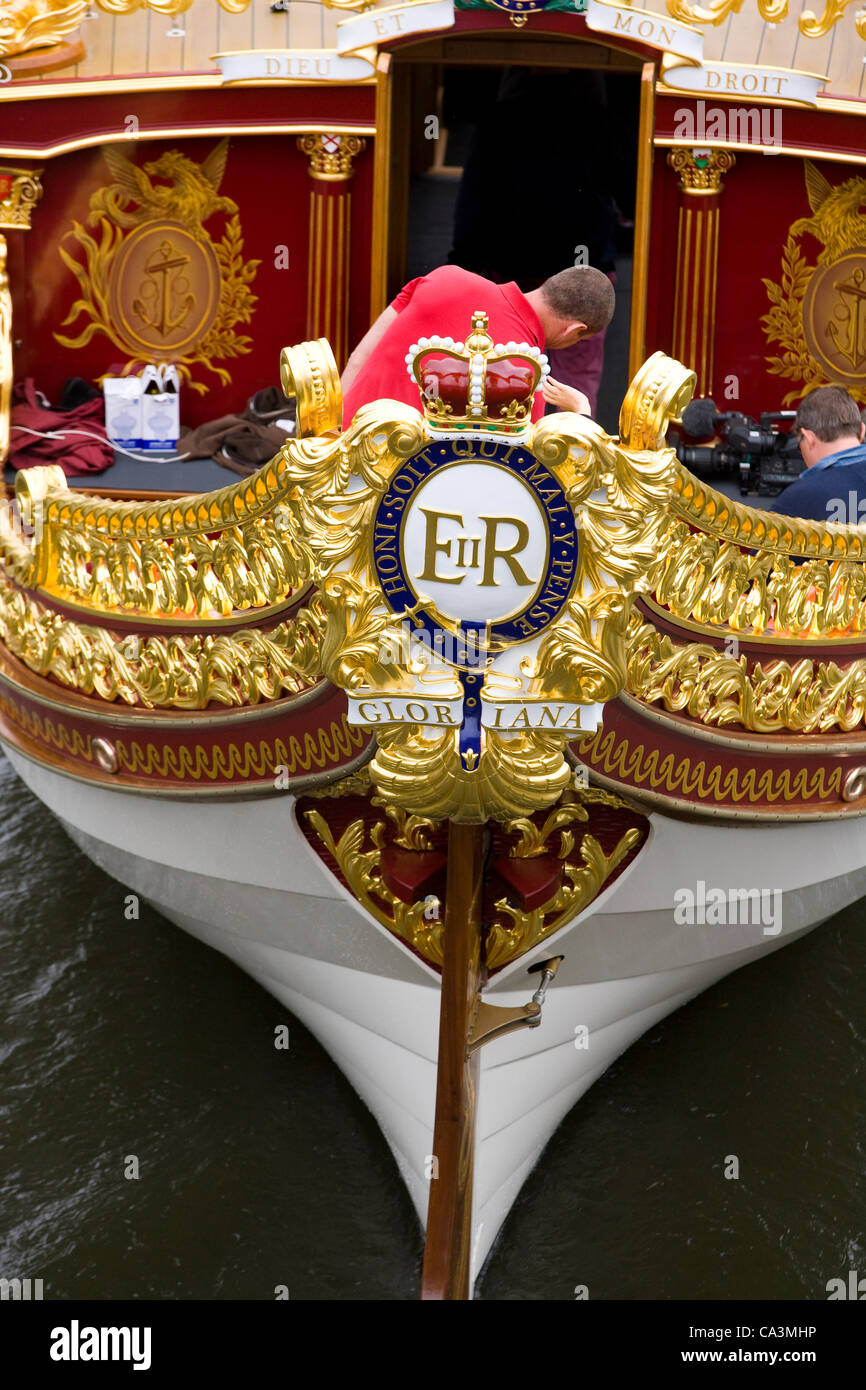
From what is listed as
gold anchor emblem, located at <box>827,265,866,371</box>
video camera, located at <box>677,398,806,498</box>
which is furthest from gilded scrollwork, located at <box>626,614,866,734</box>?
gold anchor emblem, located at <box>827,265,866,371</box>

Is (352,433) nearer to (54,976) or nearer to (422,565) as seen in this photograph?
(422,565)

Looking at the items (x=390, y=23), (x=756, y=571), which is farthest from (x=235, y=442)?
(x=756, y=571)

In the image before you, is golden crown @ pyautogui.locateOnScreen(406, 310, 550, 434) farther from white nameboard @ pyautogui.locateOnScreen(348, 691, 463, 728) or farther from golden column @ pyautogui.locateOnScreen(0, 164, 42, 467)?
golden column @ pyautogui.locateOnScreen(0, 164, 42, 467)

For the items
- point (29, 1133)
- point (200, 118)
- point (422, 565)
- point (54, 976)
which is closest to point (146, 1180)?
point (29, 1133)

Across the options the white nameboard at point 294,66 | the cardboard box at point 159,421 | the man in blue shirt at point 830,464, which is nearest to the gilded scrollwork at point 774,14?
the white nameboard at point 294,66

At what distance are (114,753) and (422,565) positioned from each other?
111 cm

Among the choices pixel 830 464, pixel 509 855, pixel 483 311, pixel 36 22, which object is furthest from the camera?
pixel 36 22

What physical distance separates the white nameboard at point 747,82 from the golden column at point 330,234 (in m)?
0.87

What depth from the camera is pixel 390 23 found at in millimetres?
4289

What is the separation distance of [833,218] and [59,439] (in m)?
2.16

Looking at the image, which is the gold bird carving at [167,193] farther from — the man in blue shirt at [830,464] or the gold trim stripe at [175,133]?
the man in blue shirt at [830,464]

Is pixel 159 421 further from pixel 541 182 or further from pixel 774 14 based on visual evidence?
pixel 774 14

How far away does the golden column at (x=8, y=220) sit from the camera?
4.27m

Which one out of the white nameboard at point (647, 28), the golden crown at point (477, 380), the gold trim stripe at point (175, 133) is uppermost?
the white nameboard at point (647, 28)
